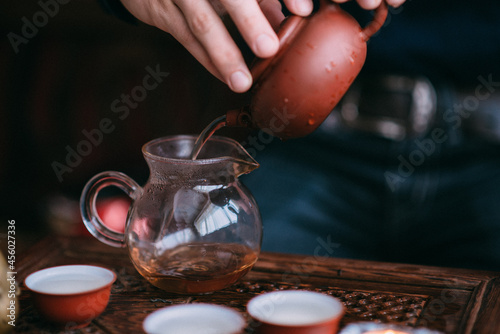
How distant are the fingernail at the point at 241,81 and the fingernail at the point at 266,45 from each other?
0.05 meters

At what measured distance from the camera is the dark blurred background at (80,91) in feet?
7.29

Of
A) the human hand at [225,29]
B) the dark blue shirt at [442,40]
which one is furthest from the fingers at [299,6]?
the dark blue shirt at [442,40]

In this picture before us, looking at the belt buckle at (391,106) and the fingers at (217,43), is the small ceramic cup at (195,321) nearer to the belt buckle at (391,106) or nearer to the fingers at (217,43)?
the fingers at (217,43)

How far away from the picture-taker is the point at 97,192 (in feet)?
3.05

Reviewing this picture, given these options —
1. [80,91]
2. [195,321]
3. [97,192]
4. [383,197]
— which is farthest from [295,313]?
[80,91]

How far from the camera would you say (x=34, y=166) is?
2.35 m

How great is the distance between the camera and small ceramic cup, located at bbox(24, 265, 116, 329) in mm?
778

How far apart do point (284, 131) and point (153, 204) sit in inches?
9.5

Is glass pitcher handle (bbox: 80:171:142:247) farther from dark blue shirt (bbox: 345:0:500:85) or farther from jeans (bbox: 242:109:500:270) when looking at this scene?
dark blue shirt (bbox: 345:0:500:85)

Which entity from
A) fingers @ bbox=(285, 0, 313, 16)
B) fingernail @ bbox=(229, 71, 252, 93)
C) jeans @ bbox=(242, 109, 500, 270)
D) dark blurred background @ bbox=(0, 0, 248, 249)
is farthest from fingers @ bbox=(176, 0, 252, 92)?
dark blurred background @ bbox=(0, 0, 248, 249)

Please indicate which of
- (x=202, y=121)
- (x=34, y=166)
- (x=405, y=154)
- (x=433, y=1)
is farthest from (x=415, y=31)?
(x=34, y=166)

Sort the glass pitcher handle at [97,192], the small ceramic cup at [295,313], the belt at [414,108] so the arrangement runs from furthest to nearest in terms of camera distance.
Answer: the belt at [414,108] → the glass pitcher handle at [97,192] → the small ceramic cup at [295,313]

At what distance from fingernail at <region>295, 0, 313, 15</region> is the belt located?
0.71 metres

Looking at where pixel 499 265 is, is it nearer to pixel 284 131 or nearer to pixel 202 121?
pixel 284 131
